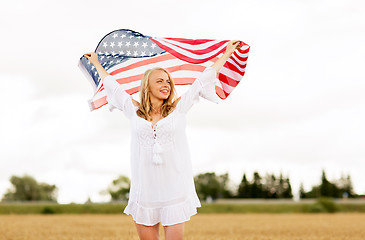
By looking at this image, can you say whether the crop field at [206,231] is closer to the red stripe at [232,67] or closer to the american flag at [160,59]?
the american flag at [160,59]

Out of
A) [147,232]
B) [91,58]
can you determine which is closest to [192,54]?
[91,58]

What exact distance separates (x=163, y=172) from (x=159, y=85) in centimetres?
89

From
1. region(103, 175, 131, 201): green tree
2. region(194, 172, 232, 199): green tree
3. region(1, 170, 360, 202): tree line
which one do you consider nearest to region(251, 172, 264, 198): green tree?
region(1, 170, 360, 202): tree line

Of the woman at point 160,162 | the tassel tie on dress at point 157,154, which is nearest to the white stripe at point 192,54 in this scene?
the woman at point 160,162

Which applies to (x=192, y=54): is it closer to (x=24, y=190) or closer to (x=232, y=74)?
(x=232, y=74)

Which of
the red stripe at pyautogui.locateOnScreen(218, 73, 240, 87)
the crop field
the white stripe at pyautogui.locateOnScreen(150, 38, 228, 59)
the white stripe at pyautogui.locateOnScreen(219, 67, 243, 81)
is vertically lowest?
the crop field

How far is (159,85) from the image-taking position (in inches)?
196

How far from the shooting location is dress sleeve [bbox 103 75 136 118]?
17.2 feet

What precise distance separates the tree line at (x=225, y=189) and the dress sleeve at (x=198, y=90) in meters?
93.2

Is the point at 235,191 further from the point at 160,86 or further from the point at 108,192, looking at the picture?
the point at 160,86

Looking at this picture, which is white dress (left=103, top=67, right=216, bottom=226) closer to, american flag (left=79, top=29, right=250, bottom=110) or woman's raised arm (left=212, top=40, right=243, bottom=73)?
woman's raised arm (left=212, top=40, right=243, bottom=73)

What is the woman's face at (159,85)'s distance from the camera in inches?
196

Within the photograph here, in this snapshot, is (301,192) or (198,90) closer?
(198,90)

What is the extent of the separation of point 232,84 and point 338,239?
914cm
